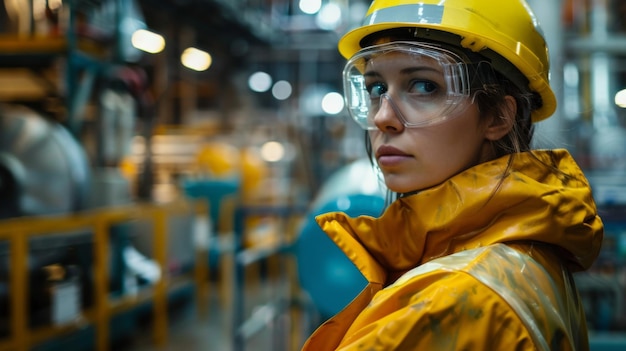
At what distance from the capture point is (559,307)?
→ 1.11 m

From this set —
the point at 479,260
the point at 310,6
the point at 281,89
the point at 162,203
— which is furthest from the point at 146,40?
the point at 281,89

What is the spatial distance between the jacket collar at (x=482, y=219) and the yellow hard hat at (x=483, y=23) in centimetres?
21

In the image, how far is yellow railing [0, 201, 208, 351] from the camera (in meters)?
4.69

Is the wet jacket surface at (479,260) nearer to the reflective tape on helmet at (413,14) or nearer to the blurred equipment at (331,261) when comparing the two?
the reflective tape on helmet at (413,14)

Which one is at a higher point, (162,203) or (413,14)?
(413,14)

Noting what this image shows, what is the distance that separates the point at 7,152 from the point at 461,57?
558 cm

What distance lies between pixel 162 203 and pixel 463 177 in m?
7.01

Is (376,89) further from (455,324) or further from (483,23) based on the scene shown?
(455,324)

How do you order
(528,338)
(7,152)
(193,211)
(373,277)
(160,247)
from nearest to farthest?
(528,338)
(373,277)
(7,152)
(160,247)
(193,211)

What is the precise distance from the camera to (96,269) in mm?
5773

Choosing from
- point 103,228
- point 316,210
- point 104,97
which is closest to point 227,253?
point 103,228

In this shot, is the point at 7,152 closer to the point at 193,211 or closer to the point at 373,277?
the point at 193,211

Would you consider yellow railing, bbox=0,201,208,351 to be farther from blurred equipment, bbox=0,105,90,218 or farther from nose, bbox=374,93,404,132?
nose, bbox=374,93,404,132

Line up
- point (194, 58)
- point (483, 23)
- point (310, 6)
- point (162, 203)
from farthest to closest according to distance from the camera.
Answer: point (310, 6) < point (194, 58) < point (162, 203) < point (483, 23)
